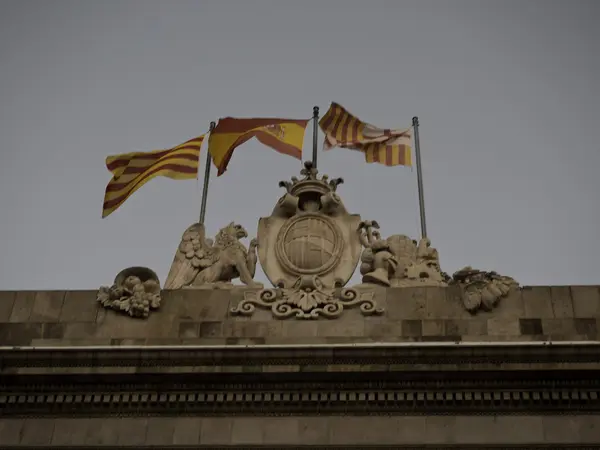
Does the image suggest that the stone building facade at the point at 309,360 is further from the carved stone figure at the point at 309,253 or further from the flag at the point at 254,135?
the flag at the point at 254,135

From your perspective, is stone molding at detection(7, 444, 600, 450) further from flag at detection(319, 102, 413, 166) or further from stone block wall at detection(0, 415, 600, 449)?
flag at detection(319, 102, 413, 166)

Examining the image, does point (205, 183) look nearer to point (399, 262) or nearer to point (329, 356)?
point (399, 262)

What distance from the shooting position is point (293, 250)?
24.3 m

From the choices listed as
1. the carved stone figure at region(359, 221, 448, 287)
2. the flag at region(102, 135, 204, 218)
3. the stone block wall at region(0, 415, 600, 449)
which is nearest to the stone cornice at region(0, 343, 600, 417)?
the stone block wall at region(0, 415, 600, 449)

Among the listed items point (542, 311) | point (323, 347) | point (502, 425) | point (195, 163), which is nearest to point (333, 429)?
point (323, 347)

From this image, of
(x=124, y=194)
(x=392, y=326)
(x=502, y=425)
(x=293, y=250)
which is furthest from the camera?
(x=124, y=194)

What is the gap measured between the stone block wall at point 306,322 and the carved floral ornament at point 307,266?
0.69ft

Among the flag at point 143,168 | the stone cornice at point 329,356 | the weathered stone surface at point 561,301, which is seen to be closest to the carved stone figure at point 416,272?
the weathered stone surface at point 561,301

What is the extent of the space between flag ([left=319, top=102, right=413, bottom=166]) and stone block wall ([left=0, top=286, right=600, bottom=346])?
5.29 meters

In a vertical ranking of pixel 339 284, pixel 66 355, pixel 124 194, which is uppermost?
pixel 124 194

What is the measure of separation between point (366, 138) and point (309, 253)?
A: 481 centimetres

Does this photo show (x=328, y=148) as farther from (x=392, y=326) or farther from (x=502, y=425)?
(x=502, y=425)

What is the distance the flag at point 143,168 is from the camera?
1059 inches

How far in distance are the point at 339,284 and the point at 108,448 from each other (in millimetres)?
5270
